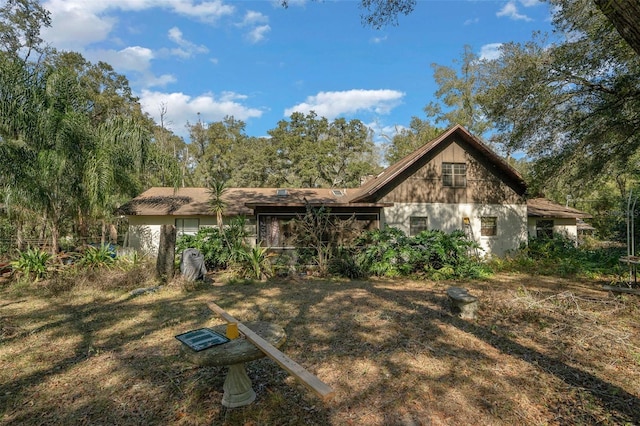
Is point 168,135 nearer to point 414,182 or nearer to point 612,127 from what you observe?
point 414,182

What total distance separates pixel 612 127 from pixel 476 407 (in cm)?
1145

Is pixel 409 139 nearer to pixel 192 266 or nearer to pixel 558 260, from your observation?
pixel 558 260

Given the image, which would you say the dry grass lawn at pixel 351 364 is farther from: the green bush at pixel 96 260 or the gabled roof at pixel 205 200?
the gabled roof at pixel 205 200

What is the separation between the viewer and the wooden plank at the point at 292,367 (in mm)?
2264

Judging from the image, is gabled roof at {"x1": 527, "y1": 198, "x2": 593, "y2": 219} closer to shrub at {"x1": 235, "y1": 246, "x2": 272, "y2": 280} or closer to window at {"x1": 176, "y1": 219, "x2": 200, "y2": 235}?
shrub at {"x1": 235, "y1": 246, "x2": 272, "y2": 280}

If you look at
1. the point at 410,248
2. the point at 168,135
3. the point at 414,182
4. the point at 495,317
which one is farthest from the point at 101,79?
the point at 495,317

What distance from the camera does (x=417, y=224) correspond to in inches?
575

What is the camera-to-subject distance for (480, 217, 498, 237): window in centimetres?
1498

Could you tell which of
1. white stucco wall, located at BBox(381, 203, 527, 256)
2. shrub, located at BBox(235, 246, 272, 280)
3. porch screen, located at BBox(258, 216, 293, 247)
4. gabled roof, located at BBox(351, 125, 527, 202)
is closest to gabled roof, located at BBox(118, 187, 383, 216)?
porch screen, located at BBox(258, 216, 293, 247)

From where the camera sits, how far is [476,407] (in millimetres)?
3418

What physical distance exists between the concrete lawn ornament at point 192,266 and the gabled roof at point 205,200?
3.58 metres

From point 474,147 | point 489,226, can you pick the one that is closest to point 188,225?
point 474,147

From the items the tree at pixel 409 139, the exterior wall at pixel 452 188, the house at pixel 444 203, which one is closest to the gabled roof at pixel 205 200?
the house at pixel 444 203

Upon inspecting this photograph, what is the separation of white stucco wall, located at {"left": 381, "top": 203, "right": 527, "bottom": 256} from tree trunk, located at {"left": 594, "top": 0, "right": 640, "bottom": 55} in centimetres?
1138
